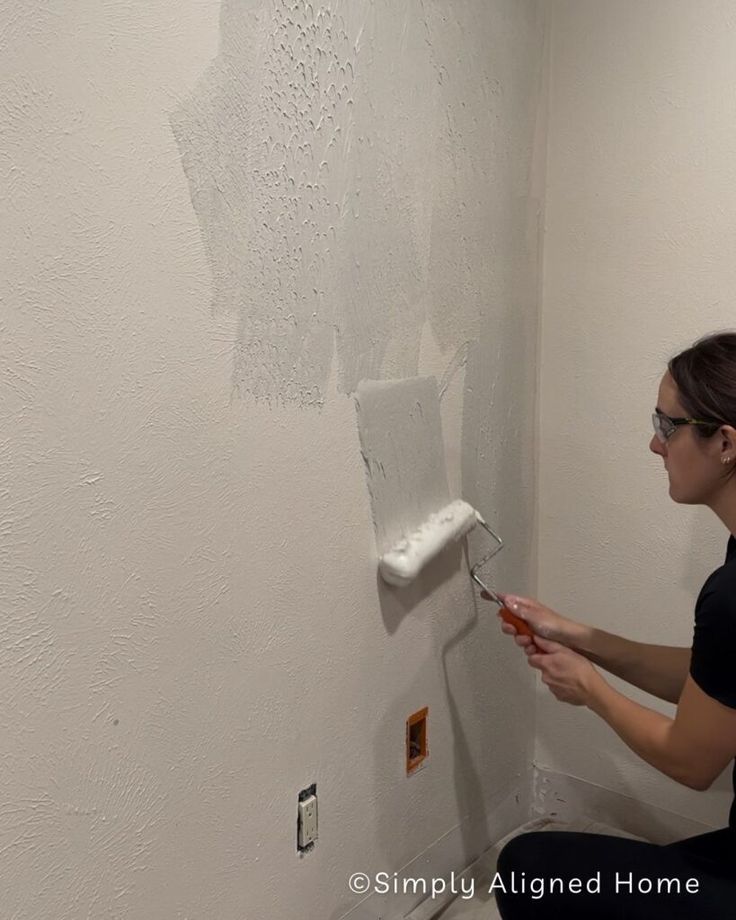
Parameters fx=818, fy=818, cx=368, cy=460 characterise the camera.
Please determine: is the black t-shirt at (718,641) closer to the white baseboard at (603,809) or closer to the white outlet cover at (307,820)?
the white outlet cover at (307,820)

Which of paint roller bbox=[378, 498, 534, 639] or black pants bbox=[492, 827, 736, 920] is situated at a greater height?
paint roller bbox=[378, 498, 534, 639]

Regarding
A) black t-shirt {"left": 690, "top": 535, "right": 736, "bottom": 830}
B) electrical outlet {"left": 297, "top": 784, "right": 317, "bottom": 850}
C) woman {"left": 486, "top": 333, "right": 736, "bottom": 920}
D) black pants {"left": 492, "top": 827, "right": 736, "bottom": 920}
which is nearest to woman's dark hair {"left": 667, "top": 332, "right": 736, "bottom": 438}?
woman {"left": 486, "top": 333, "right": 736, "bottom": 920}

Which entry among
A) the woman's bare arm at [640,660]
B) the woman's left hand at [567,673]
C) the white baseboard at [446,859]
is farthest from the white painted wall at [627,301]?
the woman's left hand at [567,673]

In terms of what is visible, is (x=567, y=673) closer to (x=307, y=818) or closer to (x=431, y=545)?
(x=431, y=545)

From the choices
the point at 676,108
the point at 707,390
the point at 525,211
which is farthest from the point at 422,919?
the point at 676,108

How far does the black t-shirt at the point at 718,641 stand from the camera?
45.3 inches

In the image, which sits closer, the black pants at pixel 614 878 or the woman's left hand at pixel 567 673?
the black pants at pixel 614 878

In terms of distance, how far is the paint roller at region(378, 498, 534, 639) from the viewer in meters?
1.44

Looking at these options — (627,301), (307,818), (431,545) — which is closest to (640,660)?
(431,545)

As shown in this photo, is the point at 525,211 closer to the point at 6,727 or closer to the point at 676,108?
the point at 676,108

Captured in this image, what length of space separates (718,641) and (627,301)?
92 centimetres

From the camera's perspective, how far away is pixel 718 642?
116 cm

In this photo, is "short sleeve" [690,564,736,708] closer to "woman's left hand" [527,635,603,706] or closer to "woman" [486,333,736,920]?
"woman" [486,333,736,920]

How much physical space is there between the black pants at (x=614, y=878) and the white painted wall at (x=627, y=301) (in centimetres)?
60
